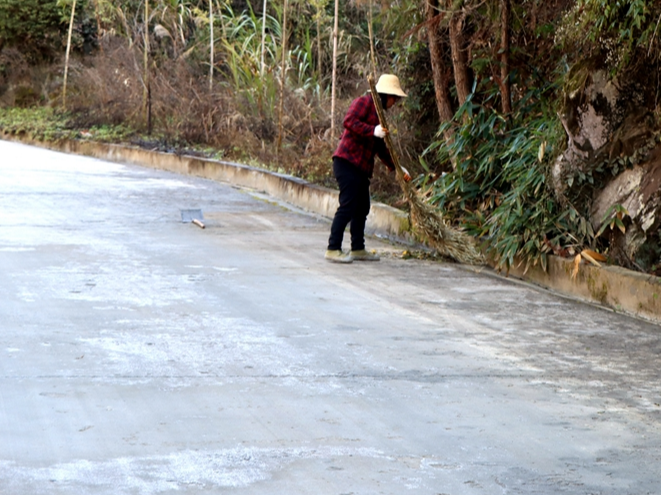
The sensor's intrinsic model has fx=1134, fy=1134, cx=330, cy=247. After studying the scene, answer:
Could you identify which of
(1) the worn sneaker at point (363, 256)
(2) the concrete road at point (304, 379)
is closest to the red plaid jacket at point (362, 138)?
(1) the worn sneaker at point (363, 256)

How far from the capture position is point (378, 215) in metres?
13.1

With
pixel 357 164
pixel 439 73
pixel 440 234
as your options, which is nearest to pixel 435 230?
pixel 440 234

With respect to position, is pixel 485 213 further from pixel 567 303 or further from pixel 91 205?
pixel 91 205

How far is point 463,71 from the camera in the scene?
12.1 meters

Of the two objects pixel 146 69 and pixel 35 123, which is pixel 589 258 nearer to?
pixel 146 69

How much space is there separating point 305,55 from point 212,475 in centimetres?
1807

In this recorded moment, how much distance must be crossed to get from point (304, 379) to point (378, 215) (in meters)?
6.97

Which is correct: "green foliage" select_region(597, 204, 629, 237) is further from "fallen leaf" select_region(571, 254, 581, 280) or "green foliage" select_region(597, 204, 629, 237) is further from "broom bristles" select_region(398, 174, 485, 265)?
"broom bristles" select_region(398, 174, 485, 265)

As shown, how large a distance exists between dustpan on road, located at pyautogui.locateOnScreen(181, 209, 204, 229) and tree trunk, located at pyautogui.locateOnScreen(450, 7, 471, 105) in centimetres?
321

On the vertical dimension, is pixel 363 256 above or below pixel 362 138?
below

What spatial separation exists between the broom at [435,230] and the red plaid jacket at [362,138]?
14 centimetres

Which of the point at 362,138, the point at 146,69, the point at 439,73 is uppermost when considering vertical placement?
the point at 439,73

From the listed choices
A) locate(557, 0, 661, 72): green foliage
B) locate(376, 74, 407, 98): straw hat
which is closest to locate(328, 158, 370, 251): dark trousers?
locate(376, 74, 407, 98): straw hat

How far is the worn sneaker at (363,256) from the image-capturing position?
10742 mm
